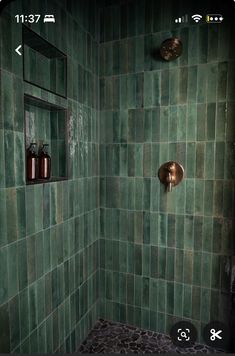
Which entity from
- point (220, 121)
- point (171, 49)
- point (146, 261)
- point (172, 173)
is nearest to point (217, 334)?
point (146, 261)

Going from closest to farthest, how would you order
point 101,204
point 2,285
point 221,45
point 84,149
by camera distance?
point 2,285
point 221,45
point 84,149
point 101,204

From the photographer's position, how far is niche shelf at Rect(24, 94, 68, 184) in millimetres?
1137

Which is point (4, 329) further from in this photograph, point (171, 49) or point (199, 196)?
point (171, 49)

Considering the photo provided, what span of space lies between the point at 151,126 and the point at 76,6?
0.73 meters

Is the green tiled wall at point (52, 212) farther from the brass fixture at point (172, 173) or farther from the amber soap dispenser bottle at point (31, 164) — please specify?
the brass fixture at point (172, 173)

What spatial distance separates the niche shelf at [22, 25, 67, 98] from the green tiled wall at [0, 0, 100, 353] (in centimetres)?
3

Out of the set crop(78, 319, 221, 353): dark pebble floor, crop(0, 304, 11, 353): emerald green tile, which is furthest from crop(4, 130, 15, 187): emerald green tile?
crop(78, 319, 221, 353): dark pebble floor

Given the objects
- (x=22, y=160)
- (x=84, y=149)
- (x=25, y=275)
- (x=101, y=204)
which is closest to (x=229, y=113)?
(x=84, y=149)

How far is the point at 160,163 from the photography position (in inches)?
54.1

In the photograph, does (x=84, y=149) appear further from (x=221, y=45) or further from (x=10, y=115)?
(x=221, y=45)

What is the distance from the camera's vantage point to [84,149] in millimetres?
1354

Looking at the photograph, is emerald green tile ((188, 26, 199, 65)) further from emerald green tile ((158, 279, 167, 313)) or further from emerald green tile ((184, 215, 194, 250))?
emerald green tile ((158, 279, 167, 313))

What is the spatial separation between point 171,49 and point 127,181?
742 mm

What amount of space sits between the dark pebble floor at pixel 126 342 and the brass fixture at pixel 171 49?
151cm
